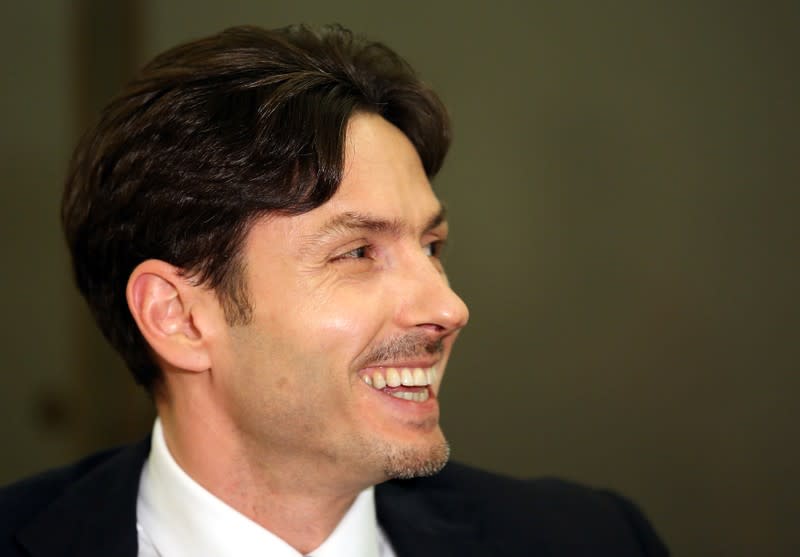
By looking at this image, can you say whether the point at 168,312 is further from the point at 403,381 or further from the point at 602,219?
the point at 602,219

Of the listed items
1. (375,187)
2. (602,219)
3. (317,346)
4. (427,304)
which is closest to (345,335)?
(317,346)

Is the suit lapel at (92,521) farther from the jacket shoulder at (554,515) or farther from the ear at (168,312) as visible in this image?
the jacket shoulder at (554,515)

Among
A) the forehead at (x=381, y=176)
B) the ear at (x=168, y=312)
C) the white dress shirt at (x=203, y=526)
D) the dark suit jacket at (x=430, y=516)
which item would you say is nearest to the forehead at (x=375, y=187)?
the forehead at (x=381, y=176)

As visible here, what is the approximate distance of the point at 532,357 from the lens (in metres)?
2.82

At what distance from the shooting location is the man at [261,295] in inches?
53.5

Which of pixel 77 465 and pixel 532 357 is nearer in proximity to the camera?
pixel 77 465

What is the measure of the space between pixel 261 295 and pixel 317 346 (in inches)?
5.1

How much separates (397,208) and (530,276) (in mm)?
1508

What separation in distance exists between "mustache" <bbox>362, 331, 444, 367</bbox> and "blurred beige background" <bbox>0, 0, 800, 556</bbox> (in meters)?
1.45

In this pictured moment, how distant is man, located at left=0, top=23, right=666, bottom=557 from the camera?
1359 millimetres

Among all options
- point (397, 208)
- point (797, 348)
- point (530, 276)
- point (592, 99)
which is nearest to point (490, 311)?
point (530, 276)

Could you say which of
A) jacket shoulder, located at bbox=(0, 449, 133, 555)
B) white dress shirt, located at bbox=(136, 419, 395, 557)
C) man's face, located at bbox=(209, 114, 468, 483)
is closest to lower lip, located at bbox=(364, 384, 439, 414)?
man's face, located at bbox=(209, 114, 468, 483)

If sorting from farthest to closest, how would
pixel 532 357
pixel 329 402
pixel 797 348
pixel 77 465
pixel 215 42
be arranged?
pixel 532 357 → pixel 797 348 → pixel 77 465 → pixel 215 42 → pixel 329 402

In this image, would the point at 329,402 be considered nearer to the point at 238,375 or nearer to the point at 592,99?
the point at 238,375
